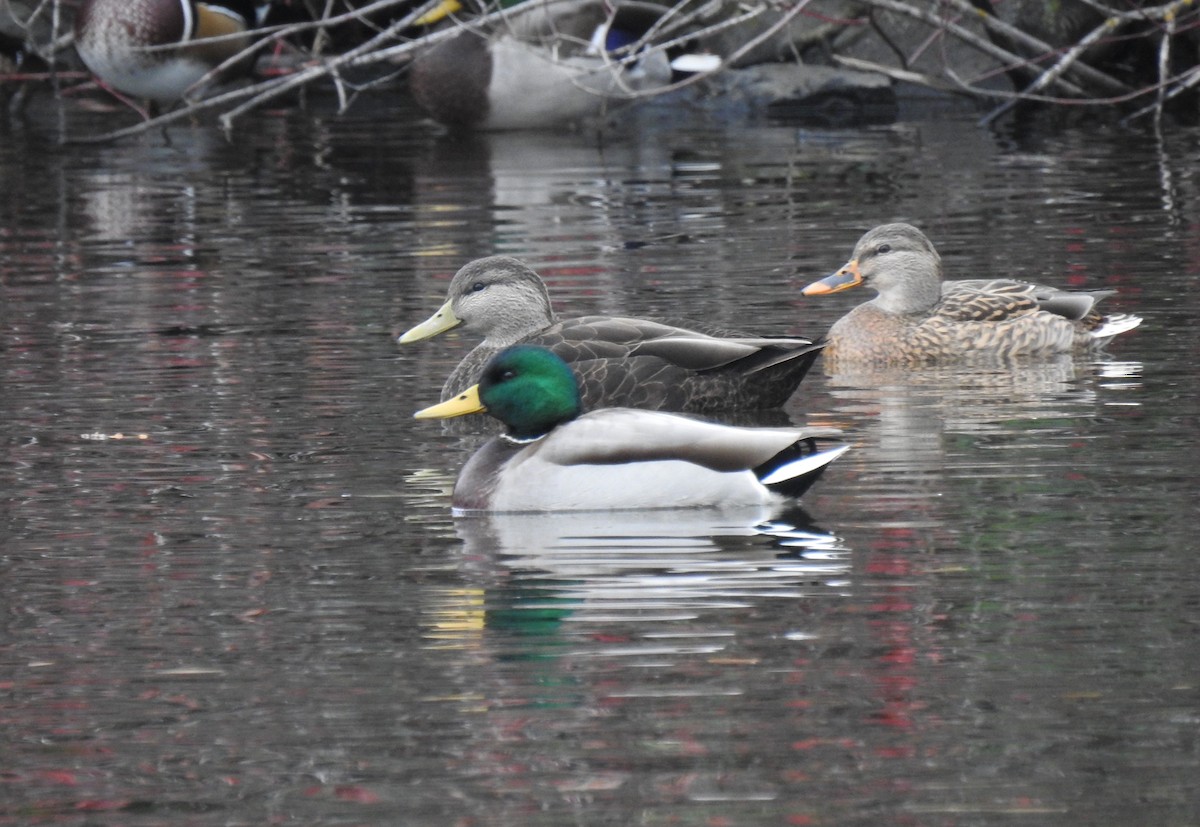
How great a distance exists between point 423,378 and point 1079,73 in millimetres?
12057

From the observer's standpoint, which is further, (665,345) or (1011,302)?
(1011,302)

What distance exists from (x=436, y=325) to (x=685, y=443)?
3.04m

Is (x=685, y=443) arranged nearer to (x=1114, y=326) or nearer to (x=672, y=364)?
(x=672, y=364)

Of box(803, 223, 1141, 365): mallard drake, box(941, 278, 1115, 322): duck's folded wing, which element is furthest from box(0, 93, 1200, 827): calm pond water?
box(941, 278, 1115, 322): duck's folded wing

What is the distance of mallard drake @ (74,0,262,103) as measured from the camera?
2116 cm


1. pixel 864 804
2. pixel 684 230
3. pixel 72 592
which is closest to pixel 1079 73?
pixel 684 230

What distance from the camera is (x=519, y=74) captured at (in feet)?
70.7

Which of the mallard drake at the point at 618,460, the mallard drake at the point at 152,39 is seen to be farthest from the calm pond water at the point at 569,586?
the mallard drake at the point at 152,39

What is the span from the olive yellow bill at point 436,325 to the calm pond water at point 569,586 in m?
0.21

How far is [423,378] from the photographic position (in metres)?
10.4

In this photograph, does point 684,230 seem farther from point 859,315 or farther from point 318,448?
point 318,448

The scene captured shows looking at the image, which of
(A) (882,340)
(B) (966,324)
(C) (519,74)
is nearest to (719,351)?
(A) (882,340)

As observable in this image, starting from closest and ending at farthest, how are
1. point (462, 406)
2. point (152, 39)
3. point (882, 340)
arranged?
point (462, 406) → point (882, 340) → point (152, 39)

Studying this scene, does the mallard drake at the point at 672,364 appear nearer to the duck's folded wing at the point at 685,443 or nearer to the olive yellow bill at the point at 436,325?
the olive yellow bill at the point at 436,325
